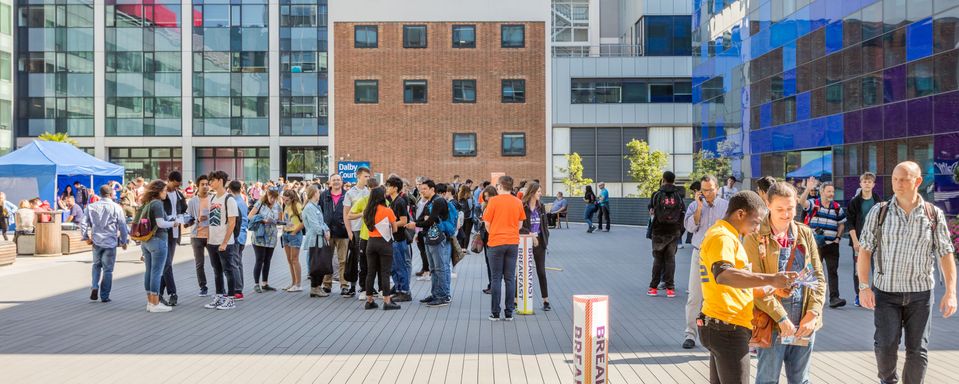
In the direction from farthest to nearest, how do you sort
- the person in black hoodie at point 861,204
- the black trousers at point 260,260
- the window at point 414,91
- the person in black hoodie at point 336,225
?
the window at point 414,91
the black trousers at point 260,260
the person in black hoodie at point 336,225
the person in black hoodie at point 861,204

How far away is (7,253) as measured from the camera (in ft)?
59.2

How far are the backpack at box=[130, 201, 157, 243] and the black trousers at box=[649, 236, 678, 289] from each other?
22.5ft

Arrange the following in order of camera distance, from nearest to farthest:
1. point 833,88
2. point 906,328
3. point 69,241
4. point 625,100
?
point 906,328 < point 69,241 < point 833,88 < point 625,100

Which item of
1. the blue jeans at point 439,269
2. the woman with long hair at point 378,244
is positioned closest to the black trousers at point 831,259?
the blue jeans at point 439,269

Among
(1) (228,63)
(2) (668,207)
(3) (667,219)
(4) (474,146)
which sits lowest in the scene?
(3) (667,219)

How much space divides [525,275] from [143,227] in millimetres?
4941

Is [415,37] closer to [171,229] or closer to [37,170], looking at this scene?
[37,170]

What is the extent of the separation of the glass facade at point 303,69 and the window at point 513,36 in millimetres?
11704

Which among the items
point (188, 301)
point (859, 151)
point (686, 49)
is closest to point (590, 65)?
point (686, 49)

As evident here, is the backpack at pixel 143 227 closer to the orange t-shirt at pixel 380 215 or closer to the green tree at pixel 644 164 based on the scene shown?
the orange t-shirt at pixel 380 215

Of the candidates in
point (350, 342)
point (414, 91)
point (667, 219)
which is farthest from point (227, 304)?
point (414, 91)

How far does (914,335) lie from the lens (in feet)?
19.6

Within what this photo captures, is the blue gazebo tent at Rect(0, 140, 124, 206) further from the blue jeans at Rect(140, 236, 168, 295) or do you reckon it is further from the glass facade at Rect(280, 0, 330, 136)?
the glass facade at Rect(280, 0, 330, 136)

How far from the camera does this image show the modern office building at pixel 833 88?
21547mm
